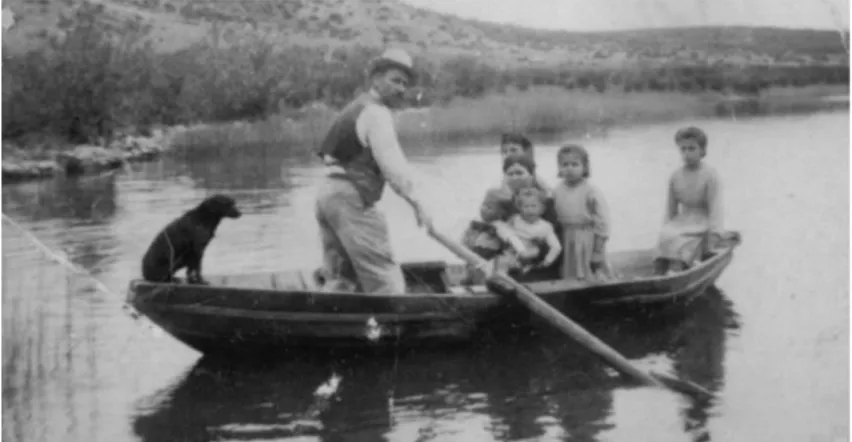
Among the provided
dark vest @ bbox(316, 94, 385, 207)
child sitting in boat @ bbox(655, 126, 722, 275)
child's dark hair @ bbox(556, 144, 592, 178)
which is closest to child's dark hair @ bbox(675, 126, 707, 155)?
child sitting in boat @ bbox(655, 126, 722, 275)

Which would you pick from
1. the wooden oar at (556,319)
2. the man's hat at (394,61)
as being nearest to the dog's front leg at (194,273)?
the wooden oar at (556,319)

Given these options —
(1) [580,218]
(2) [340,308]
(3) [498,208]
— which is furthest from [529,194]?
(2) [340,308]

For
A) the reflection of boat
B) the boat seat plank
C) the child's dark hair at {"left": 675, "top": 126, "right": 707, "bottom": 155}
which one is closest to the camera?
the reflection of boat

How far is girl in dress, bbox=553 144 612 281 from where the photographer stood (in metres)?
4.95

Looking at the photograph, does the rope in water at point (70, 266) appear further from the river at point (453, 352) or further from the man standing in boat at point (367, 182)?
the man standing in boat at point (367, 182)

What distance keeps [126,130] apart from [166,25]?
54 centimetres

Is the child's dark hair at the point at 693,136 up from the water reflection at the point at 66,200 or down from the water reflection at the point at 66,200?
up

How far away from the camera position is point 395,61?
4551 mm

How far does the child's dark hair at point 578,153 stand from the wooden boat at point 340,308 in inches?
20.5

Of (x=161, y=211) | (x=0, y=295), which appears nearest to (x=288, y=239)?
(x=161, y=211)

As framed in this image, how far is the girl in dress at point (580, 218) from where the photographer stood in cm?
495

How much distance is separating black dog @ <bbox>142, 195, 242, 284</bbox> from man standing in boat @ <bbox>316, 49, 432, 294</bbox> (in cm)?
43

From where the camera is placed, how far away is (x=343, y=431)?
4.15 meters

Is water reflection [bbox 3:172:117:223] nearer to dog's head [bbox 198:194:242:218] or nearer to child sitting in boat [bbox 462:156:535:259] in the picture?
dog's head [bbox 198:194:242:218]
